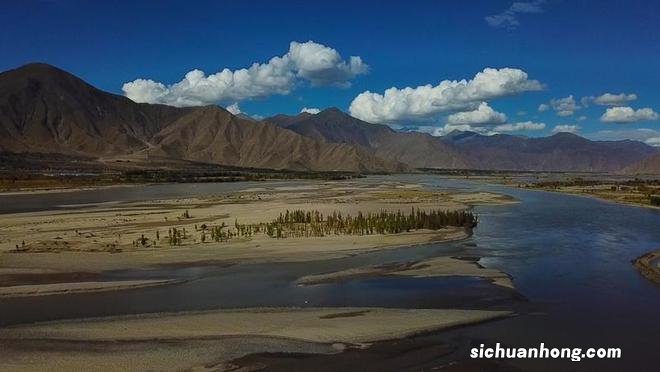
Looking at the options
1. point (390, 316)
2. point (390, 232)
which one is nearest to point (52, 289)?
point (390, 316)

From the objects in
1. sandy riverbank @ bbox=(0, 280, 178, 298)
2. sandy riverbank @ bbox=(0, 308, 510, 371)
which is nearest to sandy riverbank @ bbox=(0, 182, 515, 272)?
sandy riverbank @ bbox=(0, 280, 178, 298)

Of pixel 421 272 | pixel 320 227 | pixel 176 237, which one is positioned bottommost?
pixel 421 272

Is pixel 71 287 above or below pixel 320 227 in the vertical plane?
below

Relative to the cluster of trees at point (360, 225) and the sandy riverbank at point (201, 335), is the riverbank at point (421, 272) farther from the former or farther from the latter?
the cluster of trees at point (360, 225)

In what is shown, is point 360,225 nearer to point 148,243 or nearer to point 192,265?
point 148,243

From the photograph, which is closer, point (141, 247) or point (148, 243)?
point (141, 247)

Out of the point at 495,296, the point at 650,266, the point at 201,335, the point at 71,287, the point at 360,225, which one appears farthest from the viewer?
the point at 360,225

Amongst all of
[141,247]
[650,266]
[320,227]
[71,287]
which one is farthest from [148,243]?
[650,266]

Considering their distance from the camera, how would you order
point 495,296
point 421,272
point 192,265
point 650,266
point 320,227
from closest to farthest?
point 495,296, point 421,272, point 650,266, point 192,265, point 320,227

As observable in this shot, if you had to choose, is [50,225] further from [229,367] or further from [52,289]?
[229,367]
